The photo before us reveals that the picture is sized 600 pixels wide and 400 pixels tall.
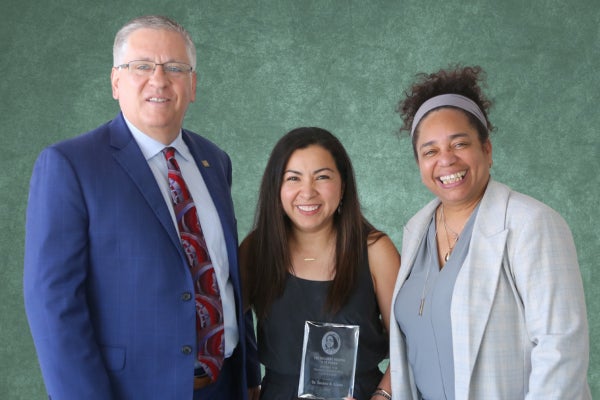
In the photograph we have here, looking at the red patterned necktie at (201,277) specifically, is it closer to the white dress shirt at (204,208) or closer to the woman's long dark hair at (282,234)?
the white dress shirt at (204,208)

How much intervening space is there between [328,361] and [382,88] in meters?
2.72

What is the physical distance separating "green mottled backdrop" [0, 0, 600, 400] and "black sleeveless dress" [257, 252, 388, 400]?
2219 millimetres

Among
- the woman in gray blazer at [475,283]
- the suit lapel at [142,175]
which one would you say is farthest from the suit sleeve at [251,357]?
the suit lapel at [142,175]

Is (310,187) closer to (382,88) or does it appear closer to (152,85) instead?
(152,85)

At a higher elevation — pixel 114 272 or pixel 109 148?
pixel 109 148

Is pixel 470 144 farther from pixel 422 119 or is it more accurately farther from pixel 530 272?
pixel 530 272

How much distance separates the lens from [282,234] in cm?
276

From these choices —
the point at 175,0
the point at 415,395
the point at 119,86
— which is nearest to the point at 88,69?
the point at 175,0

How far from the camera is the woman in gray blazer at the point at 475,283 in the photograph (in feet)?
6.88

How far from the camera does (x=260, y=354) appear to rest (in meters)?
2.75

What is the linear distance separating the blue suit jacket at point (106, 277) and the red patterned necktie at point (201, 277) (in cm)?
9

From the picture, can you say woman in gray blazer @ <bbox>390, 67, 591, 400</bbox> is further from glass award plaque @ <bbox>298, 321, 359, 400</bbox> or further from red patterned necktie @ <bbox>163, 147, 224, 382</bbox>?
red patterned necktie @ <bbox>163, 147, 224, 382</bbox>

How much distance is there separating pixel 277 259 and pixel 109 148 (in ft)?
2.55

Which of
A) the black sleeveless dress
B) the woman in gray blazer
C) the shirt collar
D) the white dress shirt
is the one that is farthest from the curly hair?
the shirt collar
